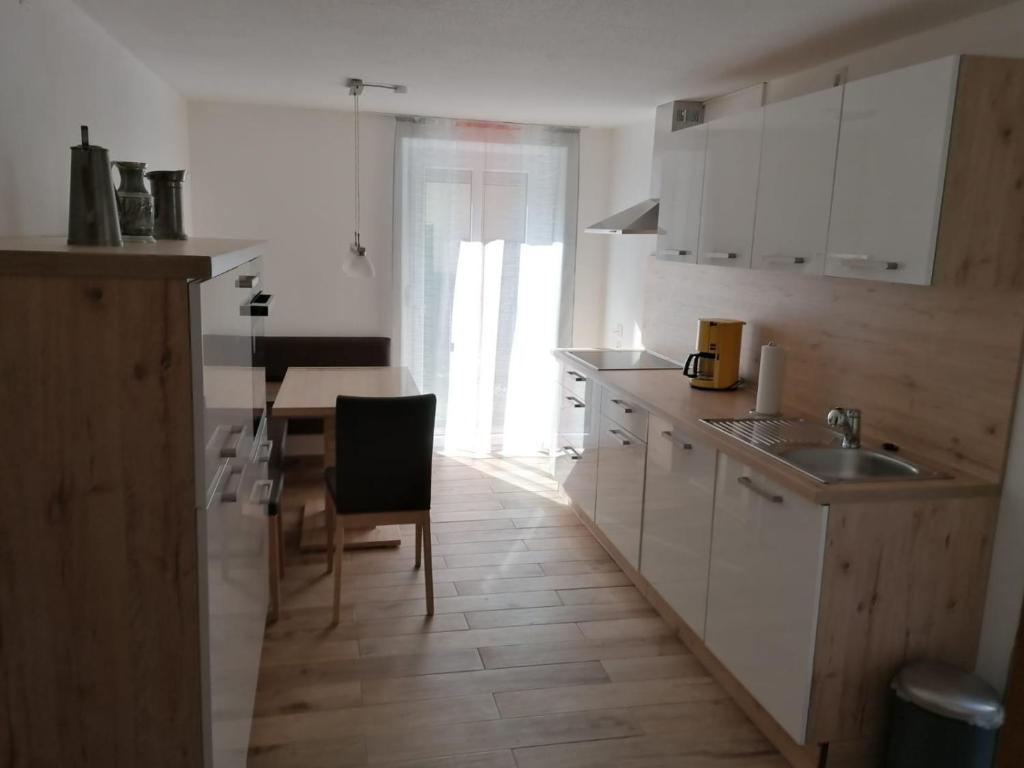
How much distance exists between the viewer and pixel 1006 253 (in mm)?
2199

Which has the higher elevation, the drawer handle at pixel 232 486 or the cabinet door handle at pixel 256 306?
the cabinet door handle at pixel 256 306

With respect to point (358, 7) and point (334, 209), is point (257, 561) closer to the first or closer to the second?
point (358, 7)

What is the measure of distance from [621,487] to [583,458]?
0.62m

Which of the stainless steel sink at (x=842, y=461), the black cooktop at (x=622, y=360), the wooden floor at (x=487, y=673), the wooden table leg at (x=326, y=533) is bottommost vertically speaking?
the wooden floor at (x=487, y=673)

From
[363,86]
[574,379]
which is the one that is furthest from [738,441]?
[363,86]

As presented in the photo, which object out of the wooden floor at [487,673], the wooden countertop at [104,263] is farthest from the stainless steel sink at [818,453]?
the wooden countertop at [104,263]

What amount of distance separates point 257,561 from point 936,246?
2356 millimetres

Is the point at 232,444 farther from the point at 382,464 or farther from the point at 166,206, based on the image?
the point at 382,464

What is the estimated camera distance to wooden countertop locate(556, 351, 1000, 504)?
2.28 meters

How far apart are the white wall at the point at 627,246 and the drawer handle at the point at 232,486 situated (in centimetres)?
340

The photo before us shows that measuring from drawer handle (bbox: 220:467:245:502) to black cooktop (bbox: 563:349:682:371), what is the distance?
2.36 metres

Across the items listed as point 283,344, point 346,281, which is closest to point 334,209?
point 346,281

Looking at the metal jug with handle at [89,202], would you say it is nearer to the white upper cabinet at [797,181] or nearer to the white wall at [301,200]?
the white upper cabinet at [797,181]

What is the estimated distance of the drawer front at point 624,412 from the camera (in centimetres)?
355
